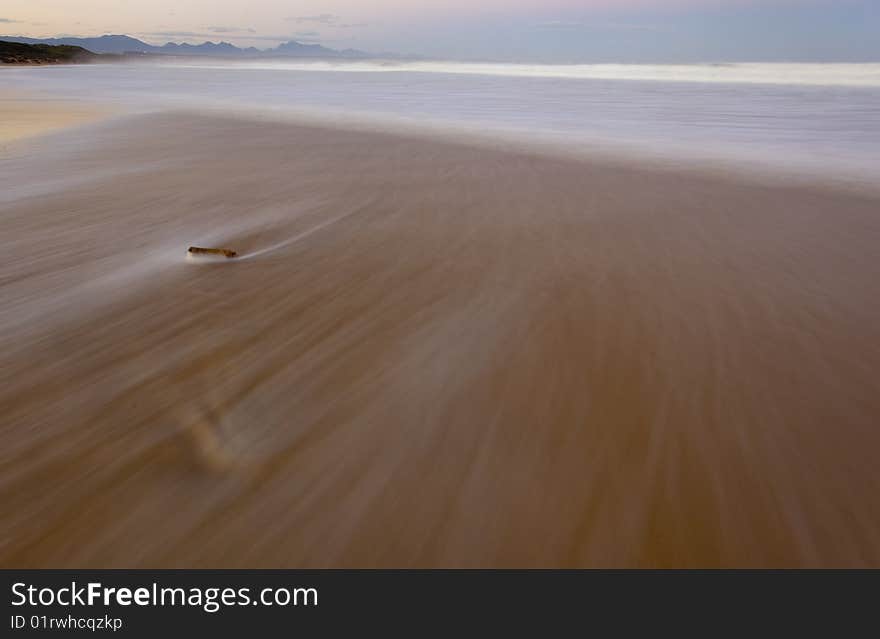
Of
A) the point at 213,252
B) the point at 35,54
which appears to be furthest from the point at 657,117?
the point at 35,54

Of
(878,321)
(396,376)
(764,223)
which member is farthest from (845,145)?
(396,376)

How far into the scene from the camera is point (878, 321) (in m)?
2.28

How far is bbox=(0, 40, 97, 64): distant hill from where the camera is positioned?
42.3 meters

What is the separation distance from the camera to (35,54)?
156 feet

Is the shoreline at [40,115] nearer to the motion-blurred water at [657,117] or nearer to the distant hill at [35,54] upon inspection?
the motion-blurred water at [657,117]

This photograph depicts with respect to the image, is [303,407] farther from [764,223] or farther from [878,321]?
[764,223]

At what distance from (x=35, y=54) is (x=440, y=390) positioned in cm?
6153

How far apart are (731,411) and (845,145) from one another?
22.1 feet

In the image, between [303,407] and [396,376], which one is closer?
[303,407]
